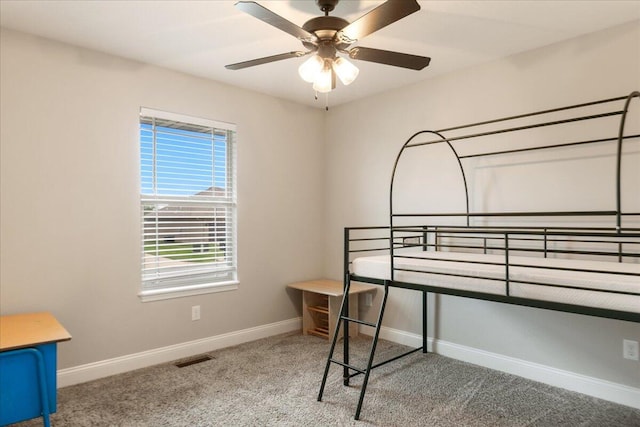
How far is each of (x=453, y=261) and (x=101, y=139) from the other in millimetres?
2471

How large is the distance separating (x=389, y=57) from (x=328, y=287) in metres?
2.27

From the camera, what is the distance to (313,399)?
2.49 m

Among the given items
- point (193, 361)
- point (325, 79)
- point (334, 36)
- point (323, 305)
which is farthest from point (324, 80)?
point (323, 305)

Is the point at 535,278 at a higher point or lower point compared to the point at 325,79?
lower

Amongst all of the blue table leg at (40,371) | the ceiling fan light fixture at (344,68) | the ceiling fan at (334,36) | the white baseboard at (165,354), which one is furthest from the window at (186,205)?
the ceiling fan light fixture at (344,68)

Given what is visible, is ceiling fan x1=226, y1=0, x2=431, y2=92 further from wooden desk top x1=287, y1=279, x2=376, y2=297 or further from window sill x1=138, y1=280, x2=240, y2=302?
wooden desk top x1=287, y1=279, x2=376, y2=297

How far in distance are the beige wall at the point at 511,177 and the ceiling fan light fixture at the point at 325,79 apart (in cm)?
150

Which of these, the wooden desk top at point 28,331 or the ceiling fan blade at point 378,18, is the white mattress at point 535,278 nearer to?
the ceiling fan blade at point 378,18

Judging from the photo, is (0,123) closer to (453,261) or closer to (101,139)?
(101,139)

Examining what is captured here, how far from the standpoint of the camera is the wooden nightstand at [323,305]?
11.9 ft

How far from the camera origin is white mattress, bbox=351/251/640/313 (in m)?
1.66

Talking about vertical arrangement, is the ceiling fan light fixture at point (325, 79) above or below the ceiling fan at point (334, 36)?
below

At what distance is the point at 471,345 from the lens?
3.10 meters

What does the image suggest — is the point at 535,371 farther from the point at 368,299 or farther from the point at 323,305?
the point at 323,305
